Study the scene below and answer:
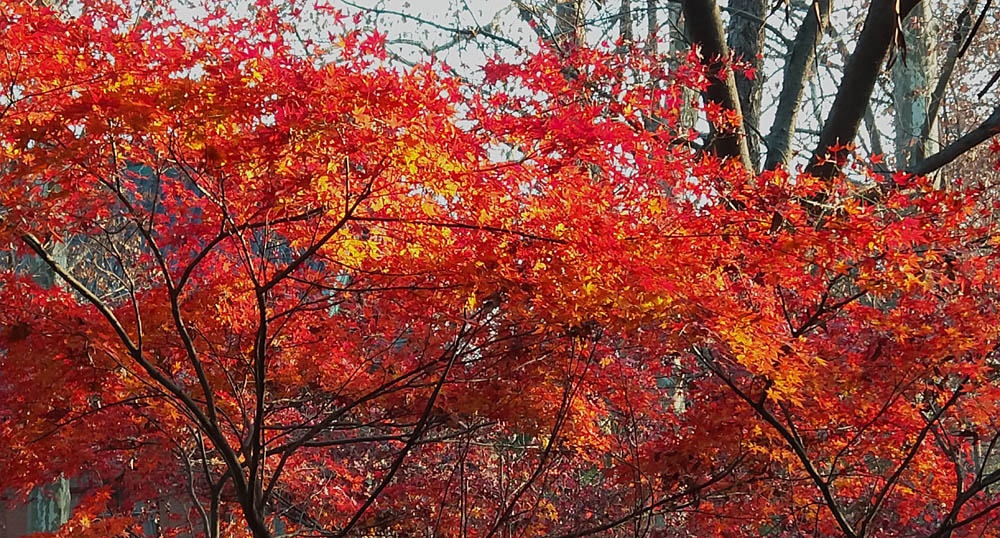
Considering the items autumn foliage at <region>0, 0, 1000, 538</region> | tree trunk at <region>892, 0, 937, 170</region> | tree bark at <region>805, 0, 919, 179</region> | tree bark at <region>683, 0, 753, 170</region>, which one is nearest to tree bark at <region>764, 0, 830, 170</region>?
tree bark at <region>683, 0, 753, 170</region>

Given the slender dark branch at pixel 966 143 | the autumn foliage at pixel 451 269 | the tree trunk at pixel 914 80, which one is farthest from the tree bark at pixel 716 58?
the tree trunk at pixel 914 80

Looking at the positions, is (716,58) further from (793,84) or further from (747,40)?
(747,40)

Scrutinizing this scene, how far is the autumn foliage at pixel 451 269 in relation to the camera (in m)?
2.96

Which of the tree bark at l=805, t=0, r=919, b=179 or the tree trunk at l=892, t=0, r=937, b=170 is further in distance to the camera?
the tree trunk at l=892, t=0, r=937, b=170

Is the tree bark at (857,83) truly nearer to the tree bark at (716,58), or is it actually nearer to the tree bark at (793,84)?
the tree bark at (716,58)

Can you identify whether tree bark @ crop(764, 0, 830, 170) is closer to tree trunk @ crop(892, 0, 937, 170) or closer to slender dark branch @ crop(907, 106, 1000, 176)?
slender dark branch @ crop(907, 106, 1000, 176)

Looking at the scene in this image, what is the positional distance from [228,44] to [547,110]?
1.30 meters

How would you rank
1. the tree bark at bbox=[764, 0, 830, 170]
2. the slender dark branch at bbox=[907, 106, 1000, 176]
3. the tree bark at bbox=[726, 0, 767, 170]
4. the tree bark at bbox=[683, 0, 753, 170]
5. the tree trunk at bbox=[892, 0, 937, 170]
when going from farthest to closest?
the tree trunk at bbox=[892, 0, 937, 170] < the tree bark at bbox=[726, 0, 767, 170] < the tree bark at bbox=[764, 0, 830, 170] < the tree bark at bbox=[683, 0, 753, 170] < the slender dark branch at bbox=[907, 106, 1000, 176]

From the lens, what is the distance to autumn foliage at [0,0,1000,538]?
296 centimetres

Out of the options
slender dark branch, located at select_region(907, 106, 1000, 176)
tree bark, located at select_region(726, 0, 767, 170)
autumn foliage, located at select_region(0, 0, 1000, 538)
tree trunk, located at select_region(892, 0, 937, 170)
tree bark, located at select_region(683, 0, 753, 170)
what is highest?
tree trunk, located at select_region(892, 0, 937, 170)

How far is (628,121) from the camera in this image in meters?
3.75

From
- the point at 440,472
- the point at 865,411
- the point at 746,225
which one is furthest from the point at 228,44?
the point at 440,472

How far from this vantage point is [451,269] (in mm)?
3475

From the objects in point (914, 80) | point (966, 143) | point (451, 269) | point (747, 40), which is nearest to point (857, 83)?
point (966, 143)
